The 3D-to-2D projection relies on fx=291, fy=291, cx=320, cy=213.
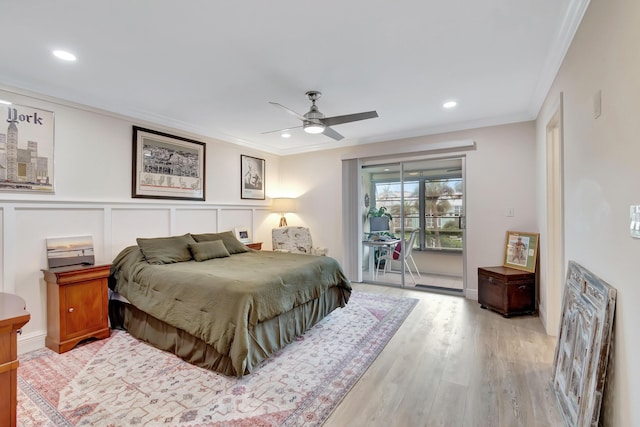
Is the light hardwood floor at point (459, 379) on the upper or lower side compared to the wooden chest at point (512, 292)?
lower

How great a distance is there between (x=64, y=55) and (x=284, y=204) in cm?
364

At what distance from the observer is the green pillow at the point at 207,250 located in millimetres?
3619

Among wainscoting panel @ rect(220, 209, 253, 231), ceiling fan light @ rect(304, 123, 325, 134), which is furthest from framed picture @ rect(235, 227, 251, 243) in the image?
ceiling fan light @ rect(304, 123, 325, 134)

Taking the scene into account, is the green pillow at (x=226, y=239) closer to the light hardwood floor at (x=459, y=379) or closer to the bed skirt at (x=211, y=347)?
the bed skirt at (x=211, y=347)

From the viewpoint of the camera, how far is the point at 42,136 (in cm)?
290

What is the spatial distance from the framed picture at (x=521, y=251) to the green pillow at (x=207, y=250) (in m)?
3.77

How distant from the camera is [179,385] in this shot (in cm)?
217

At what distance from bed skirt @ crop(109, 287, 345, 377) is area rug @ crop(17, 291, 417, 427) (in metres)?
0.08

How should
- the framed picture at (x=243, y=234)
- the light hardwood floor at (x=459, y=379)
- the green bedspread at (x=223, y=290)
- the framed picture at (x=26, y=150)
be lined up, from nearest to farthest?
the light hardwood floor at (x=459, y=379) < the green bedspread at (x=223, y=290) < the framed picture at (x=26, y=150) < the framed picture at (x=243, y=234)

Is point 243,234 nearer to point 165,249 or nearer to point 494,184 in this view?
point 165,249

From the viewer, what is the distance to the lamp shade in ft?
18.1

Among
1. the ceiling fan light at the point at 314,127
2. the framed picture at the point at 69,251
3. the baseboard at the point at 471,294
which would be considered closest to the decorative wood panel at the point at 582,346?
the baseboard at the point at 471,294

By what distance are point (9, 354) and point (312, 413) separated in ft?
5.22

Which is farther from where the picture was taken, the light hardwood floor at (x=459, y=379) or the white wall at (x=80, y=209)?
the white wall at (x=80, y=209)
